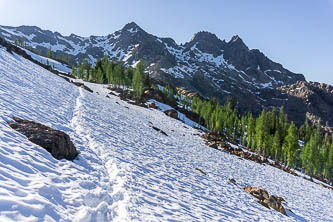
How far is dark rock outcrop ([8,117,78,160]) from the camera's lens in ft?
28.9

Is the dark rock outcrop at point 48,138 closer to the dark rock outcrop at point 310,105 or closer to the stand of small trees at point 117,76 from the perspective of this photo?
the stand of small trees at point 117,76

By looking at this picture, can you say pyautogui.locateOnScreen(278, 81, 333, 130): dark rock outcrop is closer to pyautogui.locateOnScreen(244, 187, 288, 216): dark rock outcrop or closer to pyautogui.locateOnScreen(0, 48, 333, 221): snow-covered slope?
pyautogui.locateOnScreen(244, 187, 288, 216): dark rock outcrop

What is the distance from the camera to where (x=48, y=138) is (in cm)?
908

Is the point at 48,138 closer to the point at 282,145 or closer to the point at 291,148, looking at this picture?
the point at 291,148

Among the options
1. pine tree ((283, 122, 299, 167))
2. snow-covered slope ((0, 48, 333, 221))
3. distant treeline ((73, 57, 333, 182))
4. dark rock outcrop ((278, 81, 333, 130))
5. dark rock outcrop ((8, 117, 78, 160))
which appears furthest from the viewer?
dark rock outcrop ((278, 81, 333, 130))

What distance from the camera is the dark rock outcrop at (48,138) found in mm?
8812

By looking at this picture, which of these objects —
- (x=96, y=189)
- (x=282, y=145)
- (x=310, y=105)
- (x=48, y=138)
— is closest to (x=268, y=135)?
(x=282, y=145)

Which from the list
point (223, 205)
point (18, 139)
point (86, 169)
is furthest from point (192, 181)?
point (18, 139)

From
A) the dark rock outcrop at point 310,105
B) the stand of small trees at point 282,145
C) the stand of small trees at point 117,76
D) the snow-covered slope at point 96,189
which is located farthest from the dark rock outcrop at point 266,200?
the dark rock outcrop at point 310,105

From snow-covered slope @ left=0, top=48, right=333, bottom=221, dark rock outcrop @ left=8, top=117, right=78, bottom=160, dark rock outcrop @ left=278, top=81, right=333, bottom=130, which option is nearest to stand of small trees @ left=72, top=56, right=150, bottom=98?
snow-covered slope @ left=0, top=48, right=333, bottom=221

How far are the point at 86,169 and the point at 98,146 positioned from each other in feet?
13.5

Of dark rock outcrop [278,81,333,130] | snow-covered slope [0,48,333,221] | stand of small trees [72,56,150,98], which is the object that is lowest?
snow-covered slope [0,48,333,221]

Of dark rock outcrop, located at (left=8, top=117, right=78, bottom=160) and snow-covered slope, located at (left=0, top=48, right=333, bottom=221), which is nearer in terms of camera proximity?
snow-covered slope, located at (left=0, top=48, right=333, bottom=221)

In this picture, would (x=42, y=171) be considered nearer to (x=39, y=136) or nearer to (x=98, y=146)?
(x=39, y=136)
